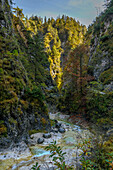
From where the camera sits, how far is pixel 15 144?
5.09 m

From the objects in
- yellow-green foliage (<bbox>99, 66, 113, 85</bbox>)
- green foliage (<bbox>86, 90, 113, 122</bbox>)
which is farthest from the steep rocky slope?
yellow-green foliage (<bbox>99, 66, 113, 85</bbox>)

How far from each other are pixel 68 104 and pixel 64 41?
209 ft

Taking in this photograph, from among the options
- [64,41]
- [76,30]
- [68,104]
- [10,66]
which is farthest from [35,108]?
[76,30]

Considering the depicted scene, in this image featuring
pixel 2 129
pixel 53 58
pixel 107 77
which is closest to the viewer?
pixel 2 129

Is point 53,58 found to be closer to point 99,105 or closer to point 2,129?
point 99,105

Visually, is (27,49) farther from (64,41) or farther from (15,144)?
(64,41)

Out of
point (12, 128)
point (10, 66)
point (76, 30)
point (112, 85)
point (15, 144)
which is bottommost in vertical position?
point (15, 144)

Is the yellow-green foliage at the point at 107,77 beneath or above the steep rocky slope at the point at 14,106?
above

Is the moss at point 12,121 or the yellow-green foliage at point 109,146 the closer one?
the yellow-green foliage at point 109,146

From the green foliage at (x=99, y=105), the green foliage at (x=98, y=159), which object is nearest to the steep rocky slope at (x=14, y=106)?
the green foliage at (x=98, y=159)

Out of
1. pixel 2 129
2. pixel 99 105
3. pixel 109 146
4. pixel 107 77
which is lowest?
pixel 109 146

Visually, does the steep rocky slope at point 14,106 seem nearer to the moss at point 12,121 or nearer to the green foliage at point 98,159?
the moss at point 12,121

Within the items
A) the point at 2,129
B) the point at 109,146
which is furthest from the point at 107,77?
the point at 2,129

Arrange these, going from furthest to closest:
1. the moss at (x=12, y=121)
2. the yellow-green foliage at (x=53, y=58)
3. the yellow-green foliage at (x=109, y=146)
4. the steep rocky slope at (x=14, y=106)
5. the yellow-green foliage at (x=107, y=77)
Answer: the yellow-green foliage at (x=53, y=58), the yellow-green foliage at (x=107, y=77), the moss at (x=12, y=121), the steep rocky slope at (x=14, y=106), the yellow-green foliage at (x=109, y=146)
